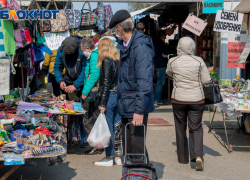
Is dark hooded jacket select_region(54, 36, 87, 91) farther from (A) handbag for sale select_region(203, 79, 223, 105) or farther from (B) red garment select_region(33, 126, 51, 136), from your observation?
(A) handbag for sale select_region(203, 79, 223, 105)

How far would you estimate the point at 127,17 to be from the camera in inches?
143

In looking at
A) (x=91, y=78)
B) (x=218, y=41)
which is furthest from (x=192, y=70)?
(x=218, y=41)

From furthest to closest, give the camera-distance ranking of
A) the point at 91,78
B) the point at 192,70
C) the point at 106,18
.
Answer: the point at 106,18 < the point at 91,78 < the point at 192,70

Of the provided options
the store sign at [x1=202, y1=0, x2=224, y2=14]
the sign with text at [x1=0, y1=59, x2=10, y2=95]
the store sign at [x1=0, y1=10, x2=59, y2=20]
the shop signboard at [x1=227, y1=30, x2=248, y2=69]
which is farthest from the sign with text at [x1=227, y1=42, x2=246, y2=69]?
the sign with text at [x1=0, y1=59, x2=10, y2=95]

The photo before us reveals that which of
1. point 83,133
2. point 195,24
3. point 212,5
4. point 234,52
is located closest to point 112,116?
point 83,133

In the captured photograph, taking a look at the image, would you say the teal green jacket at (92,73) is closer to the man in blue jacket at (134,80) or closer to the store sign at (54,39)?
the man in blue jacket at (134,80)

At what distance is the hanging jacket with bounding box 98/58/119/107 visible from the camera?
4676 mm

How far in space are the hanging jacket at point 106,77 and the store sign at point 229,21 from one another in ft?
8.90

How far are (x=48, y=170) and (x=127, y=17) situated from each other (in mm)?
2527

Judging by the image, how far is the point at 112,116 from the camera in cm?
485

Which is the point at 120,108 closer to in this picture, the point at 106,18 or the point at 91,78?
the point at 91,78

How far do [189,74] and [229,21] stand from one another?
231 cm

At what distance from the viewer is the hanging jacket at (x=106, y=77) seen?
4.68m

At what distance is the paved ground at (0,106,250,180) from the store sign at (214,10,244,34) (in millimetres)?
2175
